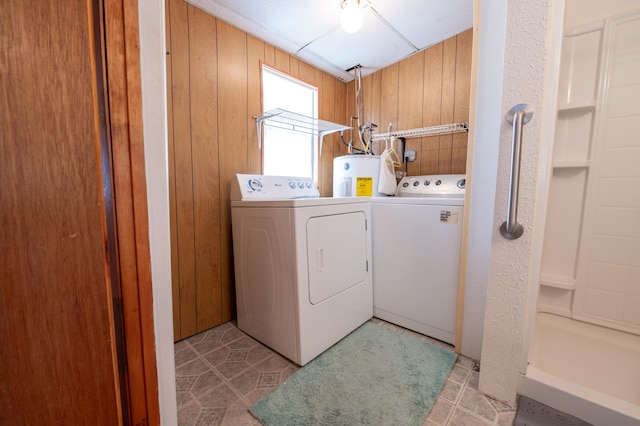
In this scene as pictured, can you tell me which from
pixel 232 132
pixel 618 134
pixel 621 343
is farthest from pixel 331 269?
pixel 618 134

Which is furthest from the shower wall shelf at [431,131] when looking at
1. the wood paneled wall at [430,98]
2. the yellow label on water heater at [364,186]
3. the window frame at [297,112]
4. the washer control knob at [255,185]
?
the washer control knob at [255,185]

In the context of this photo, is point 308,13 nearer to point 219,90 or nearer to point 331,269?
point 219,90

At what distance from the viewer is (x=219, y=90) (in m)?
1.74

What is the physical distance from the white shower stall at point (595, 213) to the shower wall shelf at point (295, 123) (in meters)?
1.53

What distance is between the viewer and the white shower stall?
1.33m

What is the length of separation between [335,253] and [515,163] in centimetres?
98

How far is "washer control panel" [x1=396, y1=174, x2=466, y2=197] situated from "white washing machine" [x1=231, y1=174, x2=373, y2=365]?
0.49m

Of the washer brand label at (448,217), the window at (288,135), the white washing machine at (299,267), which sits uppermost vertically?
the window at (288,135)

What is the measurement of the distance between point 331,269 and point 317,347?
1.47ft

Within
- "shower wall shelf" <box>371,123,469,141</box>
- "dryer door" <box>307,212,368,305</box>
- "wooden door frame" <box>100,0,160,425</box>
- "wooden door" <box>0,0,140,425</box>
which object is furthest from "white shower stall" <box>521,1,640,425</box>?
"wooden door" <box>0,0,140,425</box>

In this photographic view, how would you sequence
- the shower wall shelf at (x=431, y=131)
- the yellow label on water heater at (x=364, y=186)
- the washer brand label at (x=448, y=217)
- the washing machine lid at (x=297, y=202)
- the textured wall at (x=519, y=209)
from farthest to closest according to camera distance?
the yellow label on water heater at (x=364, y=186), the shower wall shelf at (x=431, y=131), the washer brand label at (x=448, y=217), the washing machine lid at (x=297, y=202), the textured wall at (x=519, y=209)

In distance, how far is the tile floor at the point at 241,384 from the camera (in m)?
1.06

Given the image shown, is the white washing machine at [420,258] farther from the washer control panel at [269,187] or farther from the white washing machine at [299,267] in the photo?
the washer control panel at [269,187]

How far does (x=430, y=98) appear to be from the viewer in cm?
217
